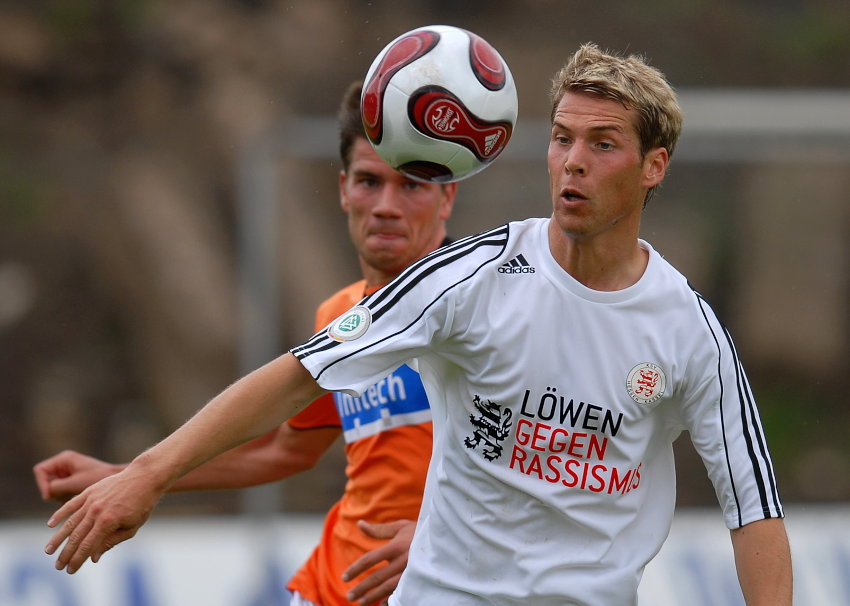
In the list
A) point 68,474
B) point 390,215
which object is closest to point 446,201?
point 390,215

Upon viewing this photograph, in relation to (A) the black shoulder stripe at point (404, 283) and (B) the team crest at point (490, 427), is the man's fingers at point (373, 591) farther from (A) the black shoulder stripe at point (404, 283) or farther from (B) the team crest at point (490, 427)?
(A) the black shoulder stripe at point (404, 283)

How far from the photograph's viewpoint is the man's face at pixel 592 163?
3.47 m

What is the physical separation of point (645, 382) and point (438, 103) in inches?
42.2

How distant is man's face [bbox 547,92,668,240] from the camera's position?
11.4 feet

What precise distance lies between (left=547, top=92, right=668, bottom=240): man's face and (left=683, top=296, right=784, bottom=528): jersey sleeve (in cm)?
41

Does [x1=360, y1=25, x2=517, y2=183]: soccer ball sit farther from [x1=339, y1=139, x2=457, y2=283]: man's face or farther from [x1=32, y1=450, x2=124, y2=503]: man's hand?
[x1=32, y1=450, x2=124, y2=503]: man's hand

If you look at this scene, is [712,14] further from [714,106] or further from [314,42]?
[714,106]

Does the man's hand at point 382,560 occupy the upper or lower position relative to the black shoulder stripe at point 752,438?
lower

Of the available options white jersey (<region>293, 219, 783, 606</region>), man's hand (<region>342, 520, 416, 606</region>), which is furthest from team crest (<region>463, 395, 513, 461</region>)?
man's hand (<region>342, 520, 416, 606</region>)

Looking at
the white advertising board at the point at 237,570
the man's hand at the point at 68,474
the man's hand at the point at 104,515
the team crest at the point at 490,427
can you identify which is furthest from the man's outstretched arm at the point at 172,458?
the white advertising board at the point at 237,570

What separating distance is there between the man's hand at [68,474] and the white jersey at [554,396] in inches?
51.6

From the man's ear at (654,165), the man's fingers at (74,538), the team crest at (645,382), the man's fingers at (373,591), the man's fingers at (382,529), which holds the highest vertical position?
the man's ear at (654,165)

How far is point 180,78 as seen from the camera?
15.1 meters

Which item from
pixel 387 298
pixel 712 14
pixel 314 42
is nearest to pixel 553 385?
pixel 387 298
